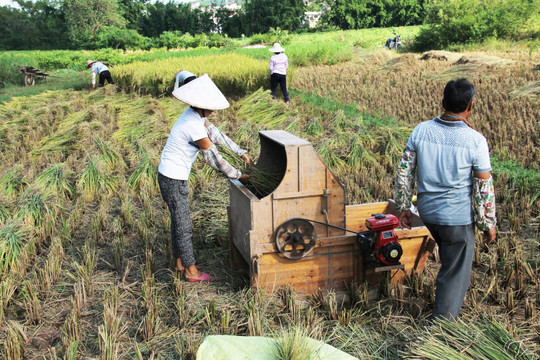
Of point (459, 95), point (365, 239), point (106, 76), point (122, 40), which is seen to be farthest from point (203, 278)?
point (122, 40)

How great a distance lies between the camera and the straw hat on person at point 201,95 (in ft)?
11.6

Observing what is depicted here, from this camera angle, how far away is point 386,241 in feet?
10.9

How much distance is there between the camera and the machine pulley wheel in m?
3.39

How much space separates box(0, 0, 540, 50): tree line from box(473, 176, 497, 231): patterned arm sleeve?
20977 millimetres

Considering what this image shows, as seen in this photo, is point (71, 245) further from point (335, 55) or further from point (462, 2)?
point (462, 2)

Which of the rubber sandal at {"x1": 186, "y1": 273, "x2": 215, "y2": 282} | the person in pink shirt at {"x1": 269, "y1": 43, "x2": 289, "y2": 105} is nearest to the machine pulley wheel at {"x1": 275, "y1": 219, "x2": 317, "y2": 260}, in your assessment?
the rubber sandal at {"x1": 186, "y1": 273, "x2": 215, "y2": 282}

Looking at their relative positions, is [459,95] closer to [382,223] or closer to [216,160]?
[382,223]

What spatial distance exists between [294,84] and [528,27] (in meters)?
12.4

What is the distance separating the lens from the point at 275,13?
57.1 meters

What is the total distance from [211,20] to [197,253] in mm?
60746

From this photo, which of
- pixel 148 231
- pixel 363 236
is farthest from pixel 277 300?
pixel 148 231

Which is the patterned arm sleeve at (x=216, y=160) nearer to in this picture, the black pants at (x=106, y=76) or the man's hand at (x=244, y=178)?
the man's hand at (x=244, y=178)

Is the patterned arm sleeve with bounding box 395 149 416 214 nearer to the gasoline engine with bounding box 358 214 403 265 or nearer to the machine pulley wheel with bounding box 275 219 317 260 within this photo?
the gasoline engine with bounding box 358 214 403 265

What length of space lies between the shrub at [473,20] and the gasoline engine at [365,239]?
67.8 feet
